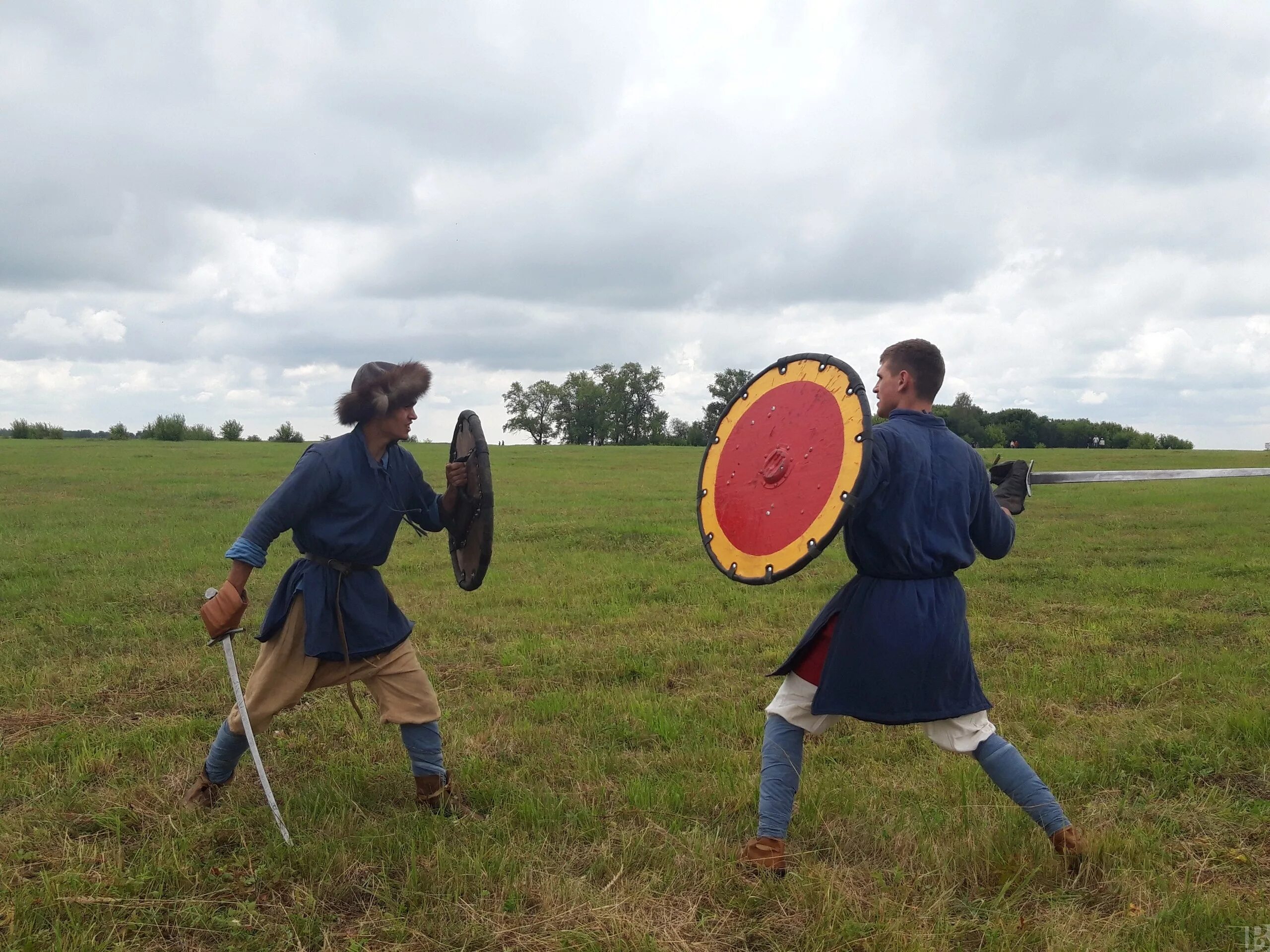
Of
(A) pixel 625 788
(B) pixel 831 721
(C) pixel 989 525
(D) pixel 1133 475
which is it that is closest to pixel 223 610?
(A) pixel 625 788


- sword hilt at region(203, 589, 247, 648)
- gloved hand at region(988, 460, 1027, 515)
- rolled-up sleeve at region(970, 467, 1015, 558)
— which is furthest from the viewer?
gloved hand at region(988, 460, 1027, 515)

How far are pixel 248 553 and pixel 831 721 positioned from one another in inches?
97.5

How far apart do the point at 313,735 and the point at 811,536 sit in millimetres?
3365

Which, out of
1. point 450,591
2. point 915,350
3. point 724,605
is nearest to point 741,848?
point 915,350

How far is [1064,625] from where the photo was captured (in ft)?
27.0

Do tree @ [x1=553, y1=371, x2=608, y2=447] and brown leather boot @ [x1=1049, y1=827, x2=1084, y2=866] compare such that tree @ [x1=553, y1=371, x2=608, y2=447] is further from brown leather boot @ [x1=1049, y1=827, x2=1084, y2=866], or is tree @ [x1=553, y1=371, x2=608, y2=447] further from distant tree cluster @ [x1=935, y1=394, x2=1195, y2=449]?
brown leather boot @ [x1=1049, y1=827, x2=1084, y2=866]

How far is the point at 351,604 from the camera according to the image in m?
4.18

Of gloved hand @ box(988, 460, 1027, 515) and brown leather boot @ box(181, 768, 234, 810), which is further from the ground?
gloved hand @ box(988, 460, 1027, 515)

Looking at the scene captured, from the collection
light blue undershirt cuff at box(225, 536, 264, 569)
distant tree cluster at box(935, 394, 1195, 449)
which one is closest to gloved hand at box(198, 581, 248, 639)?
light blue undershirt cuff at box(225, 536, 264, 569)

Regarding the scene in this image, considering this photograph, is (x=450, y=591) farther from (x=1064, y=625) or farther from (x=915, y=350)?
(x=915, y=350)

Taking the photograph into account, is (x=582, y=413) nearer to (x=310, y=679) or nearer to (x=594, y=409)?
(x=594, y=409)

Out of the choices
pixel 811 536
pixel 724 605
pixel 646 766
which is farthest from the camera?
pixel 724 605

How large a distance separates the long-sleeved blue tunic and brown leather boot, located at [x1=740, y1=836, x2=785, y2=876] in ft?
5.87

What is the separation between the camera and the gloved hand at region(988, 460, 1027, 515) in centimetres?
421
